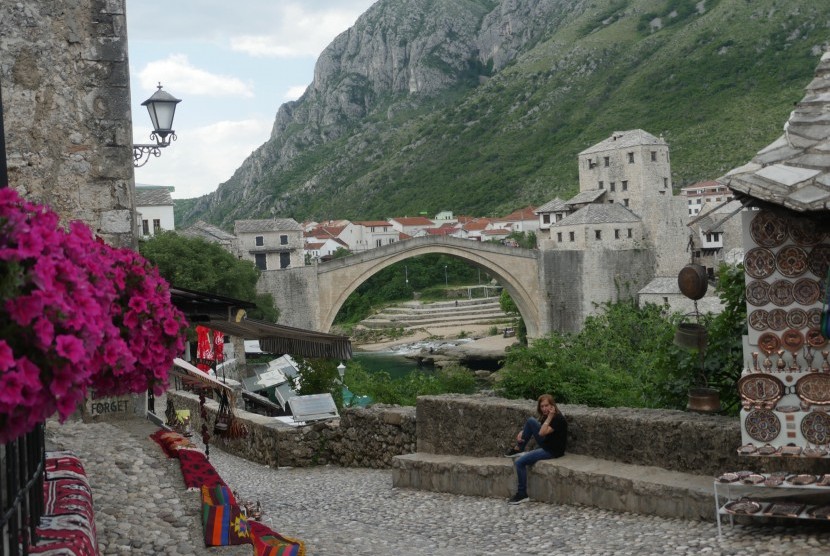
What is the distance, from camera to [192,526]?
177 inches

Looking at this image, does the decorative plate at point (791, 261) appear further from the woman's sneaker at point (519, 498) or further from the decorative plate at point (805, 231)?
the woman's sneaker at point (519, 498)

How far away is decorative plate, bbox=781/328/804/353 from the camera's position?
5008 millimetres

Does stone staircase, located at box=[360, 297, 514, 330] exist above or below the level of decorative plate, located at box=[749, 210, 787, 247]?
below

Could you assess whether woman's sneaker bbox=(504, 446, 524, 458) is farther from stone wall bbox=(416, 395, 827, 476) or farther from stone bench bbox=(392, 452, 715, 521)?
stone wall bbox=(416, 395, 827, 476)

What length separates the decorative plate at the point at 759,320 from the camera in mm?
→ 5062

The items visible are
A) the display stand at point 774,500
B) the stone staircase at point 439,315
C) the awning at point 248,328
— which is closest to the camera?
the display stand at point 774,500

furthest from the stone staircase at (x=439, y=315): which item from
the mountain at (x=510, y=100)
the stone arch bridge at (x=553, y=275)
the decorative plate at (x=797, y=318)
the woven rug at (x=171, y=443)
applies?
the decorative plate at (x=797, y=318)

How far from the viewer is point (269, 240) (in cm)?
5091

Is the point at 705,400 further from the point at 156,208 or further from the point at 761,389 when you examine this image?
the point at 156,208

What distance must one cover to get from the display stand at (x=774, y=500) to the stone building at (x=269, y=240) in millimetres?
46637

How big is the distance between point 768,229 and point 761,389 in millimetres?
838

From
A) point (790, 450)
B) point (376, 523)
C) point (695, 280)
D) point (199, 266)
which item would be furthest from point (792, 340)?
point (199, 266)

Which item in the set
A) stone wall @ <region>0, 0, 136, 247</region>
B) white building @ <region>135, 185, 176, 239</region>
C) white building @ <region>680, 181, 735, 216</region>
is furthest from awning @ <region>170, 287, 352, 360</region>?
white building @ <region>680, 181, 735, 216</region>

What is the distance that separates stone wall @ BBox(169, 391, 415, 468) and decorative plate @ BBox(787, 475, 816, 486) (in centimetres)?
463
